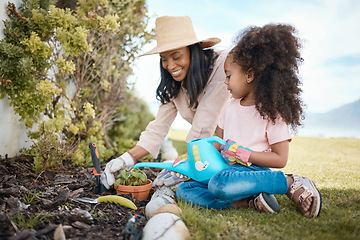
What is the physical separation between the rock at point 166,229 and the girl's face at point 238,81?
1.01 m

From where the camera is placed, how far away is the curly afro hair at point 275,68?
188 centimetres

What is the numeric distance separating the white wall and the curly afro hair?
2165mm

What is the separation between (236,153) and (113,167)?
0.95 m

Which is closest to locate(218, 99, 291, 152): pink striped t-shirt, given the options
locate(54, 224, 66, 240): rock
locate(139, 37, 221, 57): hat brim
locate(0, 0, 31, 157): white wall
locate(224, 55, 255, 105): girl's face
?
locate(224, 55, 255, 105): girl's face

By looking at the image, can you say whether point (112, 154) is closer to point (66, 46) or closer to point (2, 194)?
point (66, 46)

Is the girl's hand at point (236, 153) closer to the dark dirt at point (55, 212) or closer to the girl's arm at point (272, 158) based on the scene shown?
the girl's arm at point (272, 158)

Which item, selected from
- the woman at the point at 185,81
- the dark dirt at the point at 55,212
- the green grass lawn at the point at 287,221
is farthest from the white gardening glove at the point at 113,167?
the green grass lawn at the point at 287,221

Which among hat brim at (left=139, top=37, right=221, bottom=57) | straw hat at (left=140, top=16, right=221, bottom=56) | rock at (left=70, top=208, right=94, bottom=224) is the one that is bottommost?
rock at (left=70, top=208, right=94, bottom=224)

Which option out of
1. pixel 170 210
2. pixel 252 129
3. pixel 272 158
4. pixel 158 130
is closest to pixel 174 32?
pixel 158 130

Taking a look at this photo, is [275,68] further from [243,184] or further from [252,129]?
[243,184]

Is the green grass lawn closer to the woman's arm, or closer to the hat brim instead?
the woman's arm

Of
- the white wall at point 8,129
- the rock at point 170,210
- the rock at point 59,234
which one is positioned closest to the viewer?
the rock at point 59,234

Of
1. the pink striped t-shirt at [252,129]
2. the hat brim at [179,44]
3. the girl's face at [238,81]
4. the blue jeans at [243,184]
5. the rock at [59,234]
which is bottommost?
the blue jeans at [243,184]

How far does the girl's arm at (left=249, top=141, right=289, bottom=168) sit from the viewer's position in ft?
6.18
